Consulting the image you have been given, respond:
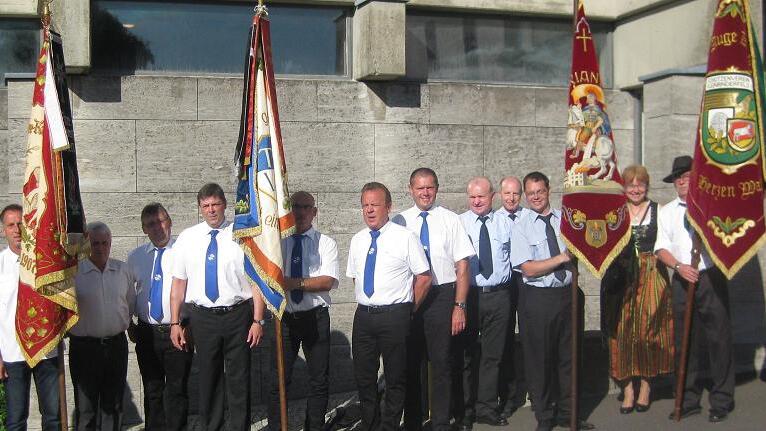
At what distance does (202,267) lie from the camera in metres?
7.93

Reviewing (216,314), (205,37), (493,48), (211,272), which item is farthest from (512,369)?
(205,37)

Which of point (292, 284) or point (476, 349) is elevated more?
point (292, 284)

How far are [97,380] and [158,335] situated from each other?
0.67 metres

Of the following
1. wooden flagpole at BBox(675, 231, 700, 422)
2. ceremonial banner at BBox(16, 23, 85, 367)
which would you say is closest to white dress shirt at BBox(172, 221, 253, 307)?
ceremonial banner at BBox(16, 23, 85, 367)

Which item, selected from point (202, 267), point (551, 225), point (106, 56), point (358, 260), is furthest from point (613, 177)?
point (106, 56)

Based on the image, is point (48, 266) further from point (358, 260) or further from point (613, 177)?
point (613, 177)

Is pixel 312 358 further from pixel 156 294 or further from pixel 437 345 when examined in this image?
pixel 156 294

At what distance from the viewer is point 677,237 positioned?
8.72 metres

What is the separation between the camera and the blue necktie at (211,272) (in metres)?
7.88

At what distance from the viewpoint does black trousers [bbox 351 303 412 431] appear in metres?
7.95

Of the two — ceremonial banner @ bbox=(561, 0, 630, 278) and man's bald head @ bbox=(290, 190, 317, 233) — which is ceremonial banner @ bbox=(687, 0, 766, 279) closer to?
ceremonial banner @ bbox=(561, 0, 630, 278)

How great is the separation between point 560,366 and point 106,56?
195 inches

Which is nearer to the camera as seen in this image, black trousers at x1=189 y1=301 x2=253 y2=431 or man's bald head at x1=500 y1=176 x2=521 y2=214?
black trousers at x1=189 y1=301 x2=253 y2=431

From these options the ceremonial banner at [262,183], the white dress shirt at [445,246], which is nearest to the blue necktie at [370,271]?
the white dress shirt at [445,246]
